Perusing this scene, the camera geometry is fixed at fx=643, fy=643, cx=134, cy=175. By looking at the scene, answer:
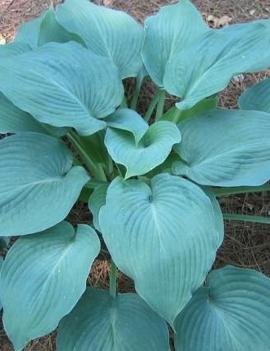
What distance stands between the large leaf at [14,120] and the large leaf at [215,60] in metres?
0.48

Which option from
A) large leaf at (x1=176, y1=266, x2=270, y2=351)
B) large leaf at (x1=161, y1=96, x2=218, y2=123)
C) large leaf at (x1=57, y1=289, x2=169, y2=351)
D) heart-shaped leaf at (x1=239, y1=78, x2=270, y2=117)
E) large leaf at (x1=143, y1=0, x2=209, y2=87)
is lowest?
large leaf at (x1=176, y1=266, x2=270, y2=351)

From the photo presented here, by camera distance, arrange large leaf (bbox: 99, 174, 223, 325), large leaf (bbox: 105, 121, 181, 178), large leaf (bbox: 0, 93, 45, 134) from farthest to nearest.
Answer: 1. large leaf (bbox: 0, 93, 45, 134)
2. large leaf (bbox: 105, 121, 181, 178)
3. large leaf (bbox: 99, 174, 223, 325)

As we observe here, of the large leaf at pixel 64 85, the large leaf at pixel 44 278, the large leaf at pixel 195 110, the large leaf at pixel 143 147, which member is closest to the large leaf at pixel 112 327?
the large leaf at pixel 44 278

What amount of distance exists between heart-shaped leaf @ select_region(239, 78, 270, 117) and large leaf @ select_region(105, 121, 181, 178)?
14.2 inches

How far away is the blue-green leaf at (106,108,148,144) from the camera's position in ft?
6.66

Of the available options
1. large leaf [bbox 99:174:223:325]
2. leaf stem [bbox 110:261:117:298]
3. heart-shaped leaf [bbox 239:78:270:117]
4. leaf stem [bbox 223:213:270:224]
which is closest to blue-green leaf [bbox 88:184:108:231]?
large leaf [bbox 99:174:223:325]

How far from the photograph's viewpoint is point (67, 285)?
6.14ft

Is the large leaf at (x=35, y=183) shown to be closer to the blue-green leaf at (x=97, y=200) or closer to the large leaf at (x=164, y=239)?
the blue-green leaf at (x=97, y=200)

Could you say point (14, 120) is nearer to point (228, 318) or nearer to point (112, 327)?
point (112, 327)

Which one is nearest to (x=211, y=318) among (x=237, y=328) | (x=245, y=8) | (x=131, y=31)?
(x=237, y=328)

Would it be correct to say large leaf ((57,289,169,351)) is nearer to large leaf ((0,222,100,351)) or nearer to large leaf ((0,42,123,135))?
large leaf ((0,222,100,351))

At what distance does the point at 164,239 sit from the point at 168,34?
90cm

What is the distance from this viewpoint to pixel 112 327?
6.39 ft

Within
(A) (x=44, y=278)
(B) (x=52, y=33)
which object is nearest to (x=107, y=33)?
(B) (x=52, y=33)
